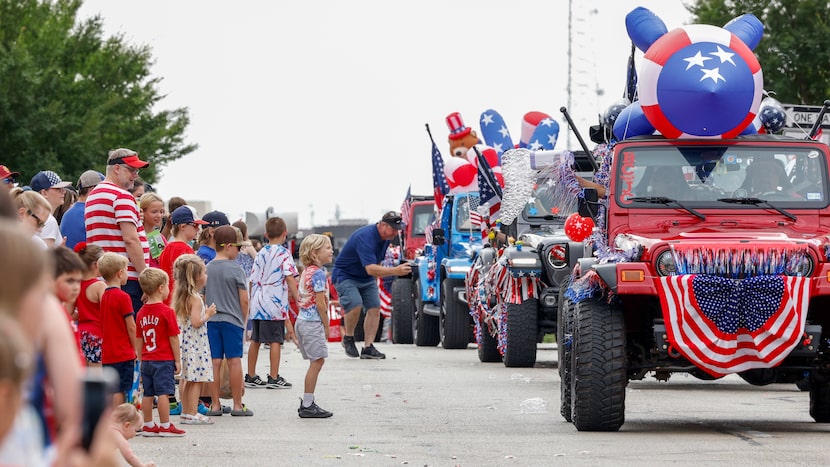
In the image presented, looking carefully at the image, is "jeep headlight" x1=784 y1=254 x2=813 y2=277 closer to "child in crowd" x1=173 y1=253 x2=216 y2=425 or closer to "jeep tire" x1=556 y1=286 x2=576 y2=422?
"jeep tire" x1=556 y1=286 x2=576 y2=422

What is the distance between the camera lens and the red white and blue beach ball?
A: 1128 cm

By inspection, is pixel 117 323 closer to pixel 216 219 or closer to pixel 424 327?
pixel 216 219

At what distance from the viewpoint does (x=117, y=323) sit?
9266mm

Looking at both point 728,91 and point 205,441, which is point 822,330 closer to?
point 728,91

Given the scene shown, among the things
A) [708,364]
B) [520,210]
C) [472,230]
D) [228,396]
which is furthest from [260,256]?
[472,230]

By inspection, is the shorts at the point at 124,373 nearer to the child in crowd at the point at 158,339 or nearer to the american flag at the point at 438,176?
the child in crowd at the point at 158,339

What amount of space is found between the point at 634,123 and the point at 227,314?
3.37 metres

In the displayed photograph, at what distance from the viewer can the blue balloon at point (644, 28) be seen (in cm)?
1209

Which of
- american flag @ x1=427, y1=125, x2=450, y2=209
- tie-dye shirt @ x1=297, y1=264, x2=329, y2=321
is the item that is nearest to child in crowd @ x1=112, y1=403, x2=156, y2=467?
tie-dye shirt @ x1=297, y1=264, x2=329, y2=321

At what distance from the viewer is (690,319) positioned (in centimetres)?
998

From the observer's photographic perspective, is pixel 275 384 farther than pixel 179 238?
Yes

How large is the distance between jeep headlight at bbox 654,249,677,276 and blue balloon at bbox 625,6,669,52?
248 centimetres

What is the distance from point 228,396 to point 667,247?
14.4 ft

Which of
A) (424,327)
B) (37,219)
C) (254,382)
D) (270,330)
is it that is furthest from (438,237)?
(37,219)
